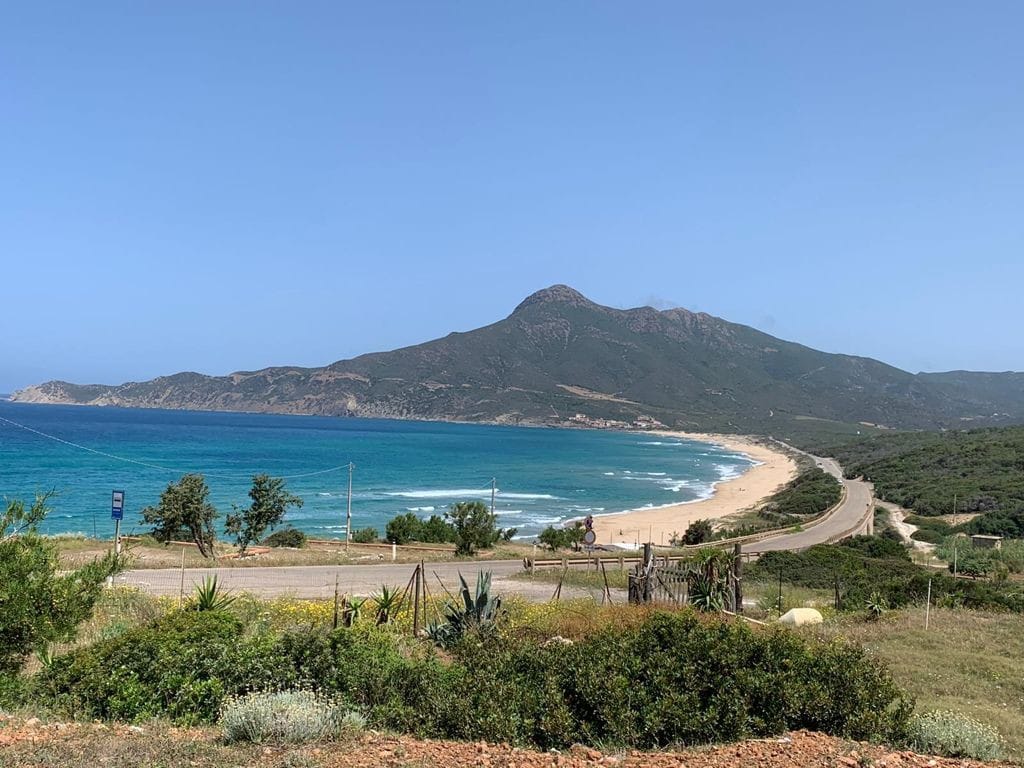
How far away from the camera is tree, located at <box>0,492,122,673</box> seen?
7309mm

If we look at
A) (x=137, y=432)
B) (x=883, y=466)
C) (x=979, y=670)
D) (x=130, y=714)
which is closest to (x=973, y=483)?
(x=883, y=466)

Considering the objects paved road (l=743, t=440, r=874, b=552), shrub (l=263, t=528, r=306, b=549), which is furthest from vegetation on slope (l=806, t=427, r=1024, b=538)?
shrub (l=263, t=528, r=306, b=549)

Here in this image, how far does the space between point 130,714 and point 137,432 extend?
13899 cm

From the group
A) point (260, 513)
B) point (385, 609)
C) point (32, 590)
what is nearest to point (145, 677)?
point (32, 590)

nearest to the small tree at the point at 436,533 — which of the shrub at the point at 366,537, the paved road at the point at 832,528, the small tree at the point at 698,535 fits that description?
the shrub at the point at 366,537

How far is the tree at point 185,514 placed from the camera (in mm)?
29359

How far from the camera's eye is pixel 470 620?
1073 cm

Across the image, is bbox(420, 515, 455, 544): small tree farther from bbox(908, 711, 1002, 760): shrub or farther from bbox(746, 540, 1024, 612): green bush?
bbox(908, 711, 1002, 760): shrub

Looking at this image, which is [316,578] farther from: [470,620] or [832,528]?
[832,528]

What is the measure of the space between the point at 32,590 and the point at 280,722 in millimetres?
3501

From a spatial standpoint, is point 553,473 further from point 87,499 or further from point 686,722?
point 686,722

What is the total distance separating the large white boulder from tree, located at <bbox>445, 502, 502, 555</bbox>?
54.7 ft

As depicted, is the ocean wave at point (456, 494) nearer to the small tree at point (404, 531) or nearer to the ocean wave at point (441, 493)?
the ocean wave at point (441, 493)

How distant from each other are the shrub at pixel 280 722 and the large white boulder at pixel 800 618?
10.3 meters
